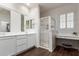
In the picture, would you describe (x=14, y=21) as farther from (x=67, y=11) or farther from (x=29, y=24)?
(x=67, y=11)

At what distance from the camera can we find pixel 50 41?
3443 millimetres

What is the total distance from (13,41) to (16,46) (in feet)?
0.91

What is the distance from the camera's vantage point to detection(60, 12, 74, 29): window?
4.09 m

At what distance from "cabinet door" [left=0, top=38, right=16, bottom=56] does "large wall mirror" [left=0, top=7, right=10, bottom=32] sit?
0.62m

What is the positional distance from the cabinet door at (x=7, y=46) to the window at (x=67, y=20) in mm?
3117

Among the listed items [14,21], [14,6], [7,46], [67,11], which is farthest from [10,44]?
[67,11]

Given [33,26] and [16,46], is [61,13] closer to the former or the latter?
[33,26]

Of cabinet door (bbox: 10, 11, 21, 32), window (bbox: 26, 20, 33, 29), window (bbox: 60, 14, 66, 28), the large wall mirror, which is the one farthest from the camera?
window (bbox: 60, 14, 66, 28)

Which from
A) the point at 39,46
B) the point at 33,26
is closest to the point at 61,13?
the point at 33,26

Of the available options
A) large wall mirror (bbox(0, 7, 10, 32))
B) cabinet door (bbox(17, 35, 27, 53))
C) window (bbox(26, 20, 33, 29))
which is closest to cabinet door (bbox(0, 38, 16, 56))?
cabinet door (bbox(17, 35, 27, 53))

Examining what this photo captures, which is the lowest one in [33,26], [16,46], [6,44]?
[16,46]

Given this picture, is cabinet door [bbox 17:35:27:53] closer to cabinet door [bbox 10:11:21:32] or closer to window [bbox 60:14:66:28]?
cabinet door [bbox 10:11:21:32]

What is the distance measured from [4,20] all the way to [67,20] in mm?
3389

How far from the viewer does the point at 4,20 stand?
104 inches
